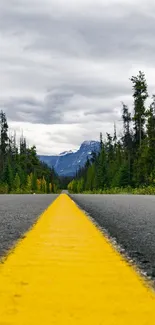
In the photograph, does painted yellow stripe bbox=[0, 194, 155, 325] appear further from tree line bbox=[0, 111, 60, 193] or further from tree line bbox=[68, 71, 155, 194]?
tree line bbox=[0, 111, 60, 193]

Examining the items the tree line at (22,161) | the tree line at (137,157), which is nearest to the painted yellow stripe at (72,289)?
the tree line at (137,157)

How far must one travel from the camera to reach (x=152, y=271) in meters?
3.32

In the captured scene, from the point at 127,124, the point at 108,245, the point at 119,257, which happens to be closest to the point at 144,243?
the point at 108,245

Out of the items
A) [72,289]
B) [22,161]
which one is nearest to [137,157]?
[22,161]

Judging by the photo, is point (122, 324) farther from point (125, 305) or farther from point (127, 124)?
point (127, 124)

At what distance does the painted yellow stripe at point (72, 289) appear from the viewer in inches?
80.9

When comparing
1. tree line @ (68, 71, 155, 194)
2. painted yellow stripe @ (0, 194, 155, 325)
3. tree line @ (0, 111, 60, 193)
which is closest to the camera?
painted yellow stripe @ (0, 194, 155, 325)

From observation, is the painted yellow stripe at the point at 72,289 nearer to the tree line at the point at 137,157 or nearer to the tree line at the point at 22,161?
the tree line at the point at 137,157

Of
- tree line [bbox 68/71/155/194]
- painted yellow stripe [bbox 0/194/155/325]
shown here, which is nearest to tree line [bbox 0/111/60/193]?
tree line [bbox 68/71/155/194]

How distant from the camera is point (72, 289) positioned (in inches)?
105

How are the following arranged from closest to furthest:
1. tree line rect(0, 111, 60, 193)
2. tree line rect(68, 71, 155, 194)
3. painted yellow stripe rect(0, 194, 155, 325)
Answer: painted yellow stripe rect(0, 194, 155, 325) < tree line rect(68, 71, 155, 194) < tree line rect(0, 111, 60, 193)

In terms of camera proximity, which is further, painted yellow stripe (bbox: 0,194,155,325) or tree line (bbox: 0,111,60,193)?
tree line (bbox: 0,111,60,193)

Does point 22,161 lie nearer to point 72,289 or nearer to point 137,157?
point 137,157

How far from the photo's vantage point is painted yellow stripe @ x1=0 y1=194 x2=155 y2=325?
2055mm
